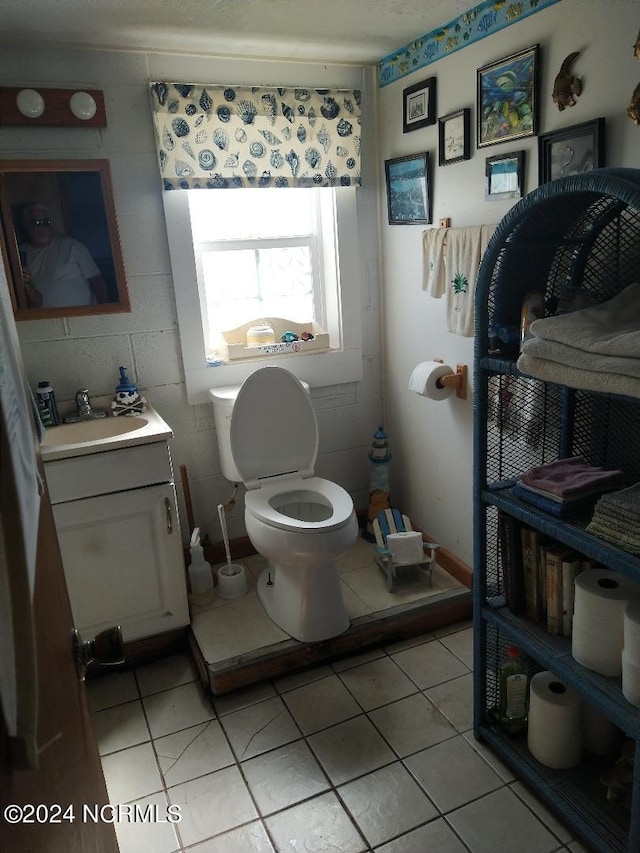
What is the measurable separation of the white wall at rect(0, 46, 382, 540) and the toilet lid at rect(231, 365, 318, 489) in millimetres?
356

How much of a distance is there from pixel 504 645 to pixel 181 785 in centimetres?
112

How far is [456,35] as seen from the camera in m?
2.26

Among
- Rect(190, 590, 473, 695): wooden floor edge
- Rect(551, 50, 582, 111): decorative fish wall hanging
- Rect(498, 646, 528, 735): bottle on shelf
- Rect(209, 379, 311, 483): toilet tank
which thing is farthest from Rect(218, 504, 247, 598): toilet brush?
Rect(551, 50, 582, 111): decorative fish wall hanging

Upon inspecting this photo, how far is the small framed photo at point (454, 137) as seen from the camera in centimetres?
229

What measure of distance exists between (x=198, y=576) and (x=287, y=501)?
20.5 inches

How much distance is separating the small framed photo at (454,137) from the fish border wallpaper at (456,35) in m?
0.23

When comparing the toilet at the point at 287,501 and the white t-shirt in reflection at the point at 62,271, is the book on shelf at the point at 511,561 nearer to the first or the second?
the toilet at the point at 287,501

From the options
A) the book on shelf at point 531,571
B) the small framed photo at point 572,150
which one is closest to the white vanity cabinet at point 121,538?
the book on shelf at point 531,571

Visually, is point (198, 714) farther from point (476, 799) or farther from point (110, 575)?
point (476, 799)

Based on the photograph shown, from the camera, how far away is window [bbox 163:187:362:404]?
9.05 ft

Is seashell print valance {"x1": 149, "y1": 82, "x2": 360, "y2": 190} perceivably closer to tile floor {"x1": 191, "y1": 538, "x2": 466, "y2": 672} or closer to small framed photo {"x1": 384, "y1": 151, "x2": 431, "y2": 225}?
small framed photo {"x1": 384, "y1": 151, "x2": 431, "y2": 225}

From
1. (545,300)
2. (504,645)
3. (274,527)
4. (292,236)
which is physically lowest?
(504,645)

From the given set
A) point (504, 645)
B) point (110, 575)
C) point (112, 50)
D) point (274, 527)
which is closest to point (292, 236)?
point (112, 50)

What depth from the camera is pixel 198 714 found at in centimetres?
219
